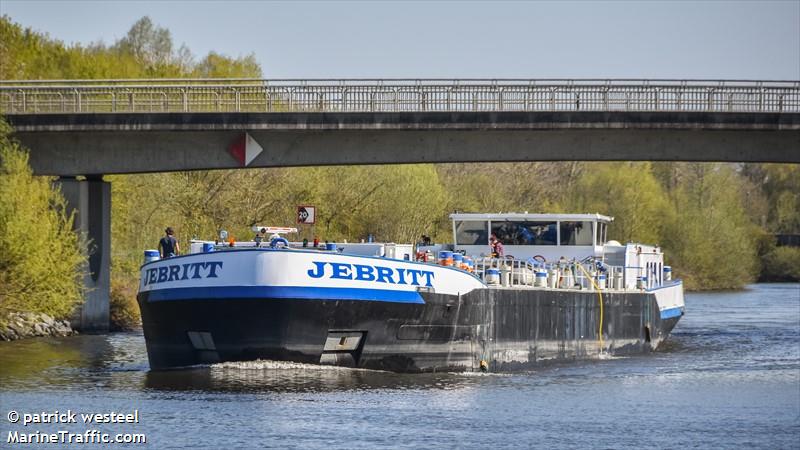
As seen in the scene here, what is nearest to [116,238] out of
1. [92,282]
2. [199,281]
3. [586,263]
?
[92,282]

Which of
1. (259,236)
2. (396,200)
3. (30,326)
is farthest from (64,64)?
(259,236)

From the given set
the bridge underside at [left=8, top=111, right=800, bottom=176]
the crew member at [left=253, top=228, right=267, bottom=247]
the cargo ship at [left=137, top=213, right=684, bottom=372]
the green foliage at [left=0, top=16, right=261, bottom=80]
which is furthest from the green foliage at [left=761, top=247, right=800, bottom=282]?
the crew member at [left=253, top=228, right=267, bottom=247]

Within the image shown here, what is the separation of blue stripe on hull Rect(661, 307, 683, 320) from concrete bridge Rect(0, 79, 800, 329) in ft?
18.7

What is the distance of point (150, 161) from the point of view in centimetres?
5041

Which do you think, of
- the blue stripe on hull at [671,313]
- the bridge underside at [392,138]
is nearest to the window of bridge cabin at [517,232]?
the bridge underside at [392,138]

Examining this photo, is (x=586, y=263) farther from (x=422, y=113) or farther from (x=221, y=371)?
(x=221, y=371)

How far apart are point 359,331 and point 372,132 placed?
17447mm

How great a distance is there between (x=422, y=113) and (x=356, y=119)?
214 cm

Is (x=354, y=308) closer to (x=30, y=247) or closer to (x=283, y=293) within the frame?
(x=283, y=293)

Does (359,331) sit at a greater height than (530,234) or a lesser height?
lesser

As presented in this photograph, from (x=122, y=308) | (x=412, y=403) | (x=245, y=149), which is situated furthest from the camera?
(x=122, y=308)

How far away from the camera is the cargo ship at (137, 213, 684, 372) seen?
31.9m

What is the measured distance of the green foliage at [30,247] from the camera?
4500 cm

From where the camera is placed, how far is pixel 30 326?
156 ft
